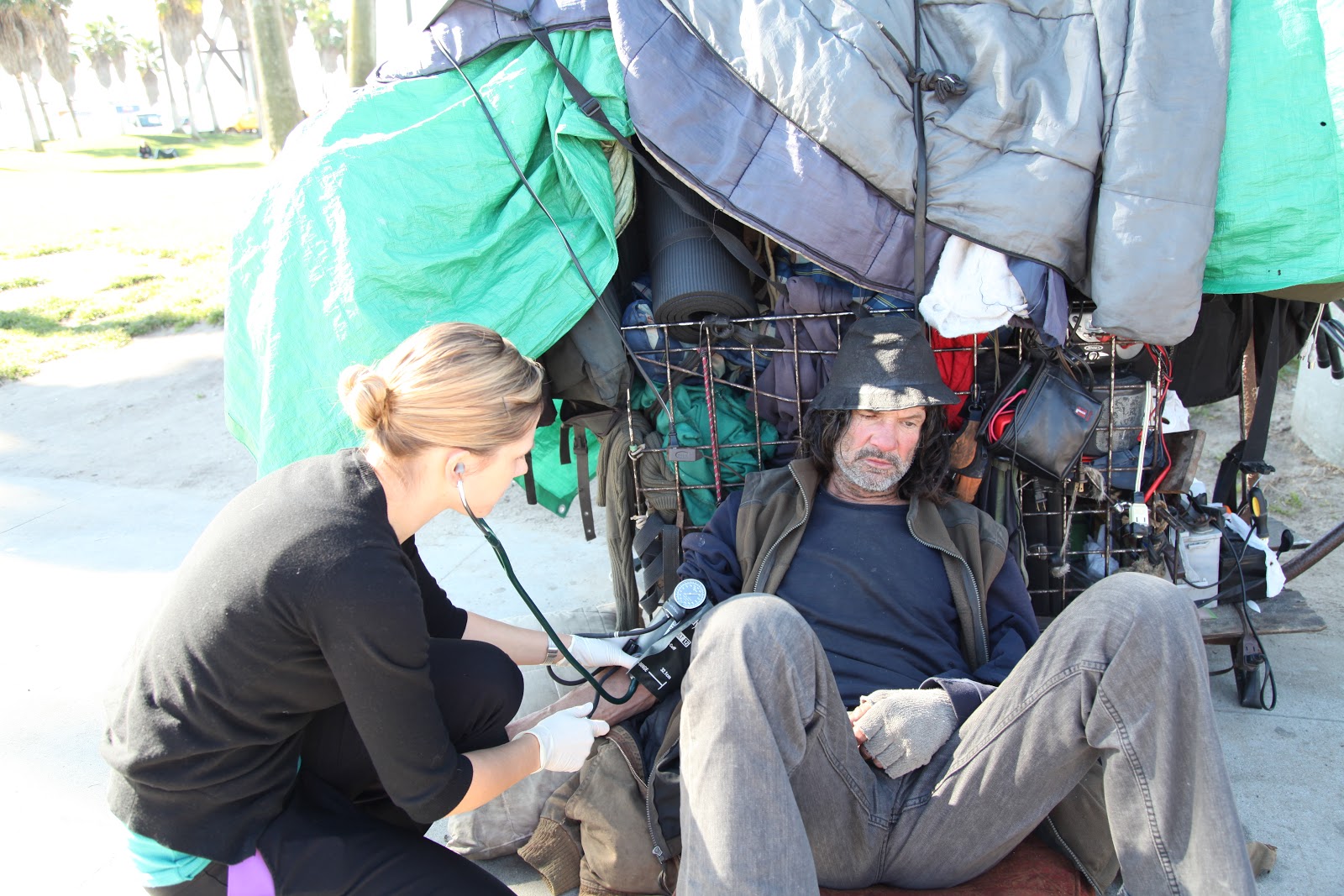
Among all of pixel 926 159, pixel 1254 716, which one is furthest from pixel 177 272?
pixel 1254 716

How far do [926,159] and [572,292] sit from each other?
39.2 inches

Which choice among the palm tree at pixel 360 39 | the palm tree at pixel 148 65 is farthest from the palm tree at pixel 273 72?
the palm tree at pixel 148 65

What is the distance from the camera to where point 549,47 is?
8.25ft

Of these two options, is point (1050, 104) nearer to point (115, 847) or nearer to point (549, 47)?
point (549, 47)

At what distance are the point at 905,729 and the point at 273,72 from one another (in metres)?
9.66

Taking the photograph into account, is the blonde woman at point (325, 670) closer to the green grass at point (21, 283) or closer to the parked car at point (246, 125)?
the green grass at point (21, 283)

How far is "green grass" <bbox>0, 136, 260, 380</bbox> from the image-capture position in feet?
23.8

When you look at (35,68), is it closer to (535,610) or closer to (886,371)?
(886,371)

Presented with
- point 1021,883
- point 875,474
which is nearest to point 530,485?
point 875,474

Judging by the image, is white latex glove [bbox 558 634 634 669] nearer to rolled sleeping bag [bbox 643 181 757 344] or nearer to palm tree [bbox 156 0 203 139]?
rolled sleeping bag [bbox 643 181 757 344]

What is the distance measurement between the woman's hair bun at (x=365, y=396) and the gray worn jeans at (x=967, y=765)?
0.77m

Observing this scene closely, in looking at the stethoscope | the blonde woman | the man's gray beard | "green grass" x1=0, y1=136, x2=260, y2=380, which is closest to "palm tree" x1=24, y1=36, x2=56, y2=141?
"green grass" x1=0, y1=136, x2=260, y2=380

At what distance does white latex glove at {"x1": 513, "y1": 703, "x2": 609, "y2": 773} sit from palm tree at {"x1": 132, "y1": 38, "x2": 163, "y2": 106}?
70.7 metres

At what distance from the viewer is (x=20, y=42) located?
34.1m
